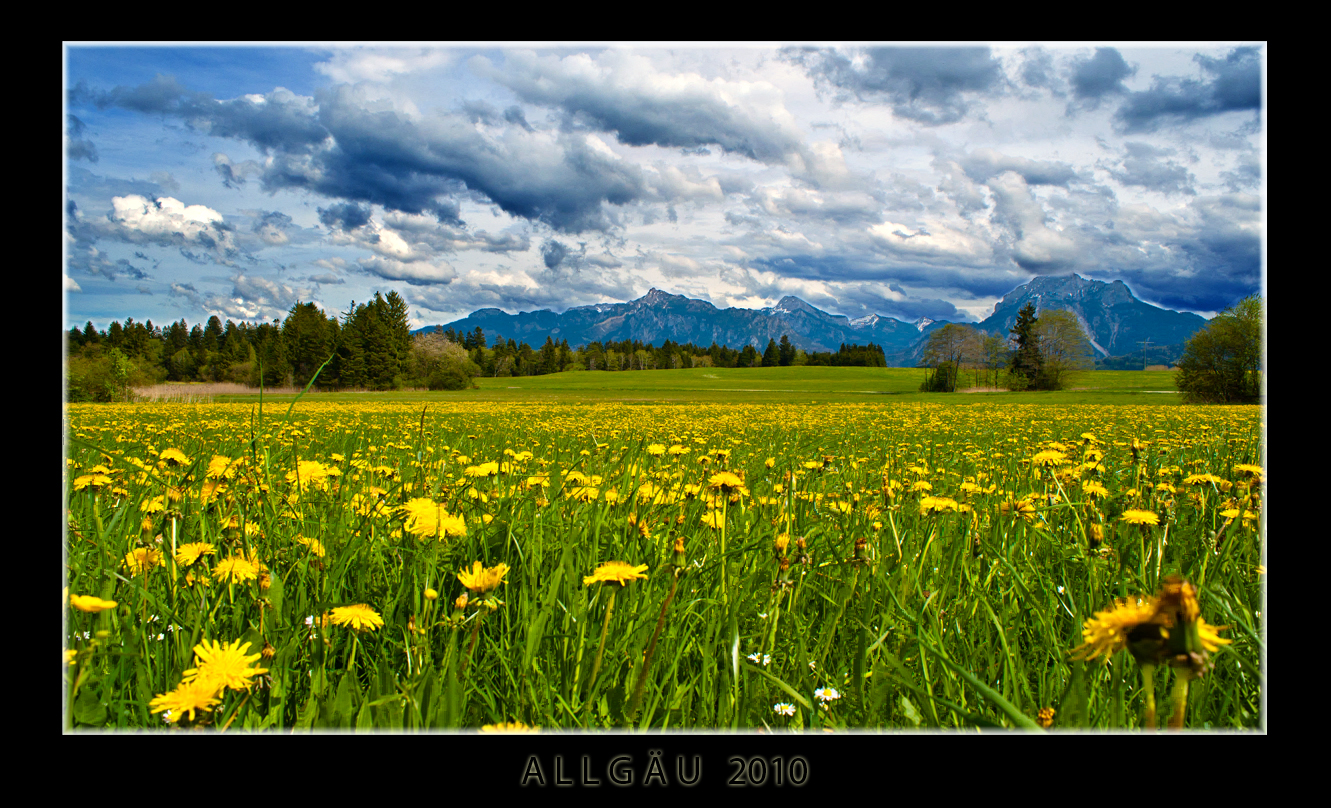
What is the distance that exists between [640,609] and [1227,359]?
14.1ft

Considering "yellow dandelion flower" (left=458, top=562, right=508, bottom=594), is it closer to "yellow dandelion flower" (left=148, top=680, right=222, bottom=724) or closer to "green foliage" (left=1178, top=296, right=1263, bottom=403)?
"yellow dandelion flower" (left=148, top=680, right=222, bottom=724)

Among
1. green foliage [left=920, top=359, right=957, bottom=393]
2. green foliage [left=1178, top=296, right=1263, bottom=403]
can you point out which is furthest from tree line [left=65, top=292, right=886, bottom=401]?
green foliage [left=920, top=359, right=957, bottom=393]

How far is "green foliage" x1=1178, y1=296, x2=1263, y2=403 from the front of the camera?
5.50 ft

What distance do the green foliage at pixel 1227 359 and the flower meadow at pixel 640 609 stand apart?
0.41 metres

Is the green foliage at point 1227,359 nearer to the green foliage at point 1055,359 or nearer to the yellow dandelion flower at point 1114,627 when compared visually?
the yellow dandelion flower at point 1114,627

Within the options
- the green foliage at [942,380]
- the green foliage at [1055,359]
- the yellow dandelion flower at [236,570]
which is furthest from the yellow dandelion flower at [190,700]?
the green foliage at [942,380]

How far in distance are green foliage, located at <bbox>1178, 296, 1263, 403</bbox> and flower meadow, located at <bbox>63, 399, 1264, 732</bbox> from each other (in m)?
0.41
